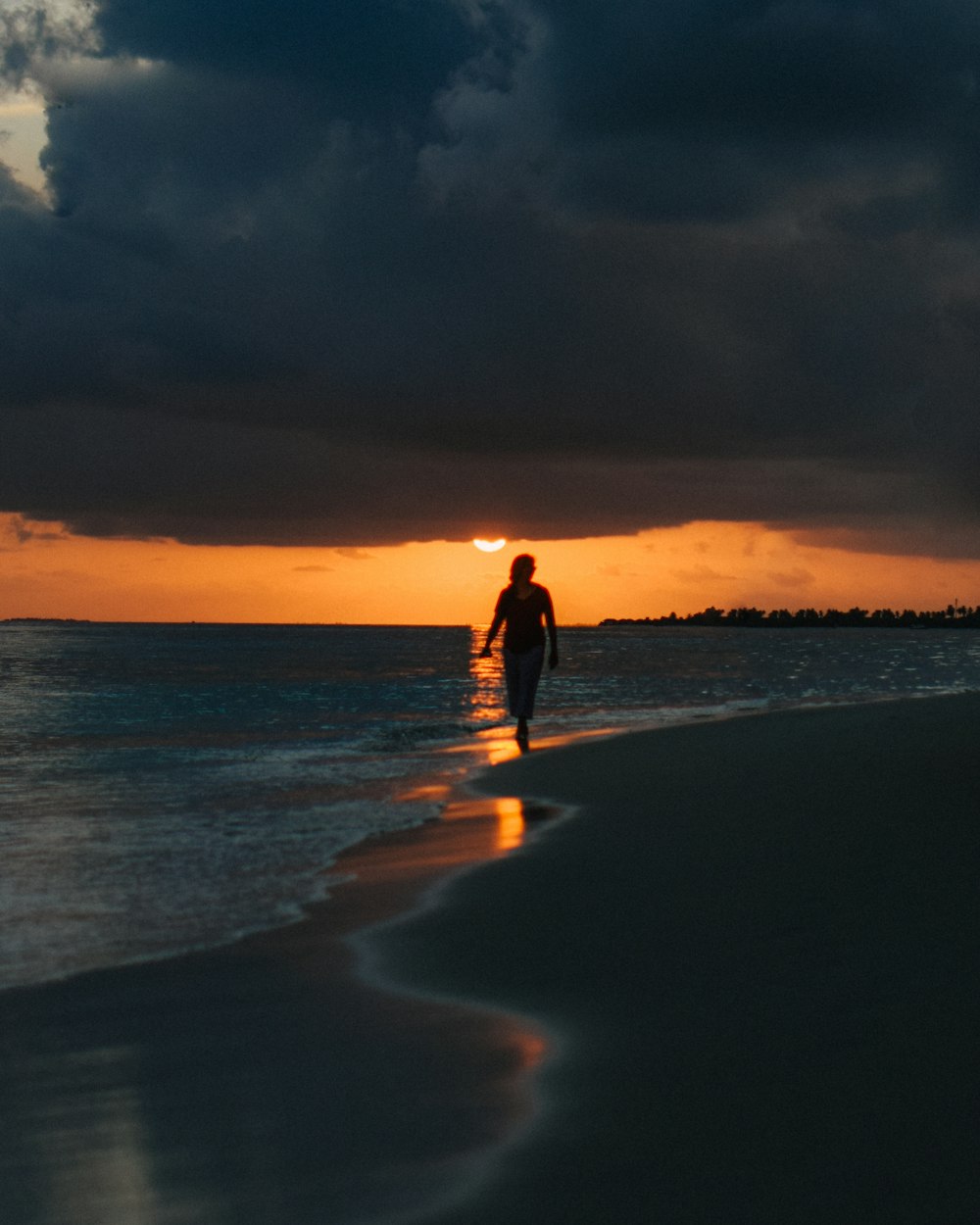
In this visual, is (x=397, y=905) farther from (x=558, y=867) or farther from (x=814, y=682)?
(x=814, y=682)

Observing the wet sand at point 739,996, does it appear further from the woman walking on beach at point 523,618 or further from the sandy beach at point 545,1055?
the woman walking on beach at point 523,618

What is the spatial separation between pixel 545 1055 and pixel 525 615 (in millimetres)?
12483

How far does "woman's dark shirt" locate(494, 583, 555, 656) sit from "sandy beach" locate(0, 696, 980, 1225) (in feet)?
28.7

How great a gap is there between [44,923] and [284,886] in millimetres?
1430

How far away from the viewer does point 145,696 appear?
36.4m

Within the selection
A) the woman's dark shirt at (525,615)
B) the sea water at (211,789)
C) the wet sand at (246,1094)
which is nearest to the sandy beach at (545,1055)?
the wet sand at (246,1094)

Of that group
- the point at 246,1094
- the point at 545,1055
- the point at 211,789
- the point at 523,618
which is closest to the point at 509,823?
the point at 211,789

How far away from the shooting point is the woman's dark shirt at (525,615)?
16469 millimetres

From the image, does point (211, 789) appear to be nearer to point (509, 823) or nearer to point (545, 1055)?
point (509, 823)

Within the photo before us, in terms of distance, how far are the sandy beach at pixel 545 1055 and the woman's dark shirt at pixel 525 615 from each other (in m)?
8.75

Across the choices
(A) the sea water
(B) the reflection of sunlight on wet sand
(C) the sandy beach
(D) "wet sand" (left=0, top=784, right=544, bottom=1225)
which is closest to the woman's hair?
(A) the sea water

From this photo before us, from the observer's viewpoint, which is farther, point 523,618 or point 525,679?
point 525,679

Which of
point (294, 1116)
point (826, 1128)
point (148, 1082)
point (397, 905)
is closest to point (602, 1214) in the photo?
point (826, 1128)

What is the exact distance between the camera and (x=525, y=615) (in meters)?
16.5
